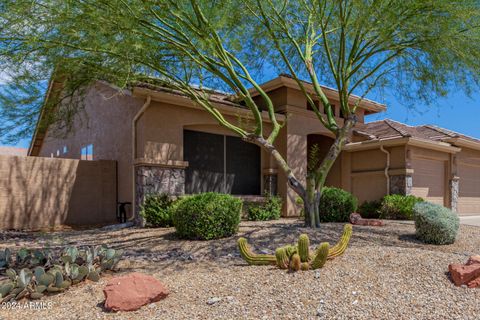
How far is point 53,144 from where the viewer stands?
19734 millimetres

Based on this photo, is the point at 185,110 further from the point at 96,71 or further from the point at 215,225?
the point at 215,225

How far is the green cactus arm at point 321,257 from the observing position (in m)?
5.31

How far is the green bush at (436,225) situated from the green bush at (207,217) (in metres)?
4.16

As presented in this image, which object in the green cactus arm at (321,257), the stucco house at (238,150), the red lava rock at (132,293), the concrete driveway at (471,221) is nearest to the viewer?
the red lava rock at (132,293)

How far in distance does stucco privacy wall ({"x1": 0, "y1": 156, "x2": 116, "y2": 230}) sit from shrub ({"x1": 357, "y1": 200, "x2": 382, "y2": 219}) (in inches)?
380

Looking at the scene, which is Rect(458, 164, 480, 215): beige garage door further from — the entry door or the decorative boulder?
the decorative boulder

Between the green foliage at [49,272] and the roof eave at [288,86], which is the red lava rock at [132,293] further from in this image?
the roof eave at [288,86]

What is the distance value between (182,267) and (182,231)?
8.45 ft

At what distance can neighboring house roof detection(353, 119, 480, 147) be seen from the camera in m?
16.9

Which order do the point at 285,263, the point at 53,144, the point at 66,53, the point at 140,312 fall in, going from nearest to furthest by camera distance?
1. the point at 140,312
2. the point at 285,263
3. the point at 66,53
4. the point at 53,144

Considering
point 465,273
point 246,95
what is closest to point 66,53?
point 246,95

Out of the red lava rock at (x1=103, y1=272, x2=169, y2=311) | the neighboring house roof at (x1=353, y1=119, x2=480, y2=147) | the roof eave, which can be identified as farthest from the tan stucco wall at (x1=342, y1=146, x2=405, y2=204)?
the red lava rock at (x1=103, y1=272, x2=169, y2=311)

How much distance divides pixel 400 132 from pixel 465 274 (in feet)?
41.5

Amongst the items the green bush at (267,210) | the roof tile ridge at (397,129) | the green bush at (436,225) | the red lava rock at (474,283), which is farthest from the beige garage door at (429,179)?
the red lava rock at (474,283)
